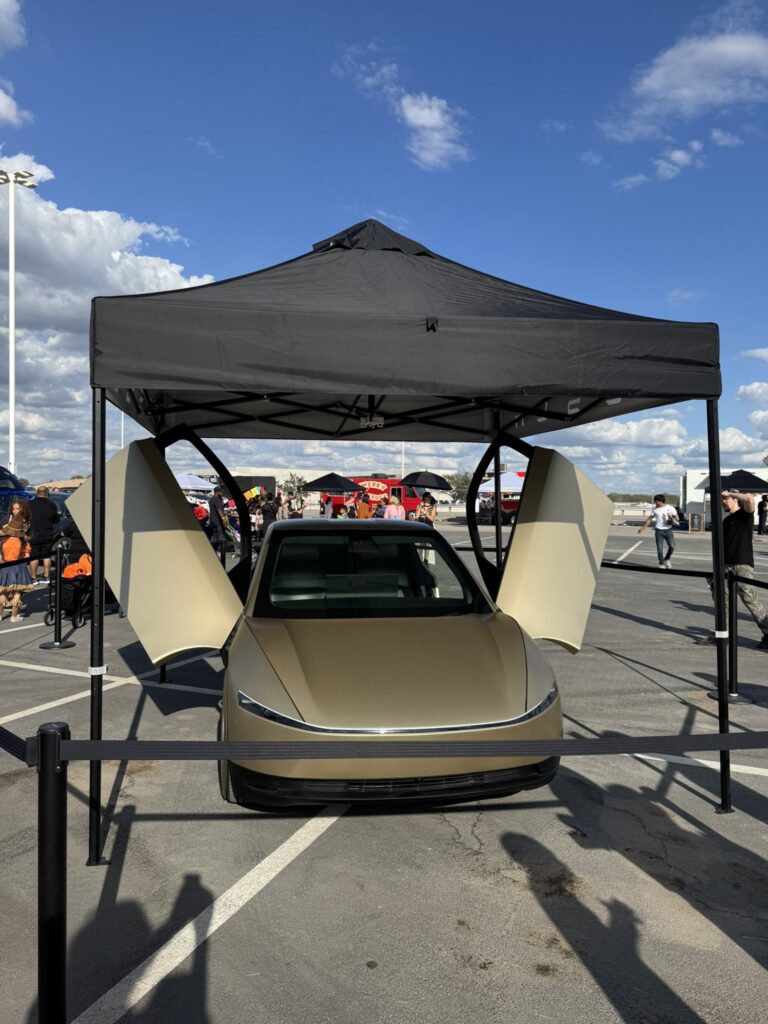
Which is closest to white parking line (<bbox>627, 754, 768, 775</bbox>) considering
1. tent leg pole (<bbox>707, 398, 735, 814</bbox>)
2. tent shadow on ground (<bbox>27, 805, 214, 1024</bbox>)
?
tent leg pole (<bbox>707, 398, 735, 814</bbox>)

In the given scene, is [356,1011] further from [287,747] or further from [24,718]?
[24,718]

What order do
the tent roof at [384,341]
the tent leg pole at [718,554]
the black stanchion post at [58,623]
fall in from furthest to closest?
1. the black stanchion post at [58,623]
2. the tent leg pole at [718,554]
3. the tent roof at [384,341]

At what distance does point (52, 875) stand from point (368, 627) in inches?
91.6

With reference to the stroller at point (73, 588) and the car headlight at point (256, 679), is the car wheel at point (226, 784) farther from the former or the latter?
the stroller at point (73, 588)

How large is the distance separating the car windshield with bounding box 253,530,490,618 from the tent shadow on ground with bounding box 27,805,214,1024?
172 centimetres

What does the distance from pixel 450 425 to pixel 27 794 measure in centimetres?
568

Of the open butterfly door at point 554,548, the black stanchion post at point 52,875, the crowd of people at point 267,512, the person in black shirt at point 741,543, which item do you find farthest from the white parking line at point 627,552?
the black stanchion post at point 52,875

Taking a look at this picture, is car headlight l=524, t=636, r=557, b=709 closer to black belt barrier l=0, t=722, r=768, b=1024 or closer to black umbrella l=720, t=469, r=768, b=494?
black belt barrier l=0, t=722, r=768, b=1024

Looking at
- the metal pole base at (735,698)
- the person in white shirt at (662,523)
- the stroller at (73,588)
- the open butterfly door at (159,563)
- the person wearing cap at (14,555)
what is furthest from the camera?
the person in white shirt at (662,523)

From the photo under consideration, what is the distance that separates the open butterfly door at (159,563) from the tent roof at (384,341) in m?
1.24

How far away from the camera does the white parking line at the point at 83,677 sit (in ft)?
19.5

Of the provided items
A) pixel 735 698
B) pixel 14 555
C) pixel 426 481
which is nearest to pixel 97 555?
pixel 735 698

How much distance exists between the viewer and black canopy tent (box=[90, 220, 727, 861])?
362cm

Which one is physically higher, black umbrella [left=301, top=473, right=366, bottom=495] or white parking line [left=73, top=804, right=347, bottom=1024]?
black umbrella [left=301, top=473, right=366, bottom=495]
